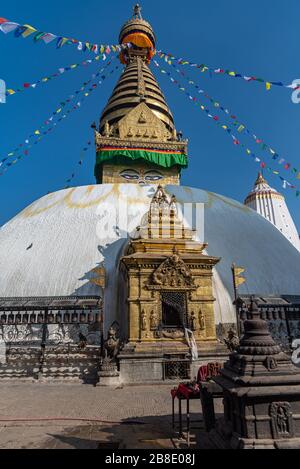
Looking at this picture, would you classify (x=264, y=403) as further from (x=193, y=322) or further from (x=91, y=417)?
(x=193, y=322)

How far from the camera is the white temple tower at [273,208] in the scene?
36.0m

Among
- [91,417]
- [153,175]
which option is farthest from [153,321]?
[153,175]

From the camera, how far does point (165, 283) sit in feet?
29.9

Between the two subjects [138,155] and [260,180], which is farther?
[260,180]

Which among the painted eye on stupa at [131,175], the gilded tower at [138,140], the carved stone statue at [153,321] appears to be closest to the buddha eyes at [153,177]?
the gilded tower at [138,140]

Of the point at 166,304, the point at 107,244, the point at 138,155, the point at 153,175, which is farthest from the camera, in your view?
the point at 153,175

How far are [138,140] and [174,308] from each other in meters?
15.8

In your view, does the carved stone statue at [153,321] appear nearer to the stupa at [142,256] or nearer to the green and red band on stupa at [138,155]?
the stupa at [142,256]

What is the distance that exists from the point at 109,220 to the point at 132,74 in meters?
18.6

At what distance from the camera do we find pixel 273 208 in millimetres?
36406

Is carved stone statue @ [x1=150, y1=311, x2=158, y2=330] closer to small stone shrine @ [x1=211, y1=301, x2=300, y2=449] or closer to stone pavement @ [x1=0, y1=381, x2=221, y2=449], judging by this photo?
stone pavement @ [x1=0, y1=381, x2=221, y2=449]

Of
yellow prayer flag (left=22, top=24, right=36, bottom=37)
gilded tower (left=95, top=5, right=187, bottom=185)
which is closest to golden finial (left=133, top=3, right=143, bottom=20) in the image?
gilded tower (left=95, top=5, right=187, bottom=185)

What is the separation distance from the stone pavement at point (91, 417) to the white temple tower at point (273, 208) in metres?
32.5
